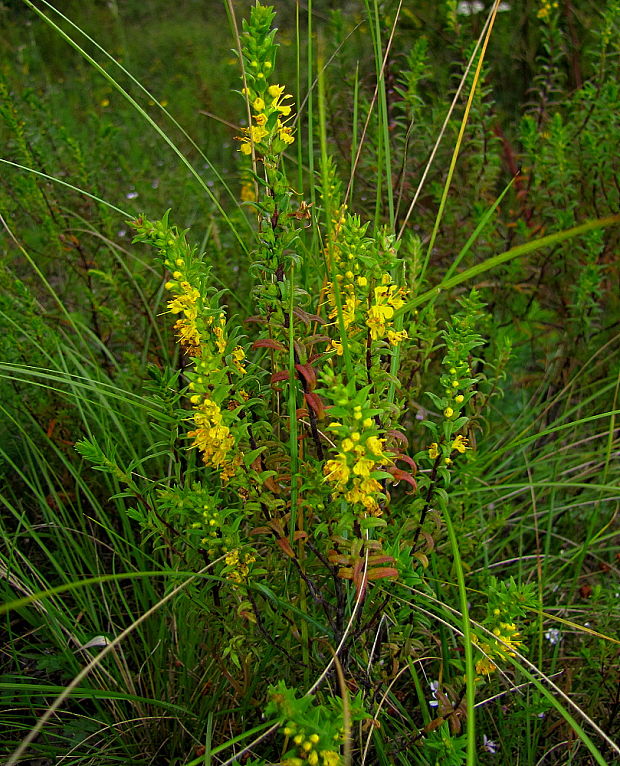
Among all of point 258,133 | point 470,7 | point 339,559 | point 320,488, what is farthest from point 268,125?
point 470,7

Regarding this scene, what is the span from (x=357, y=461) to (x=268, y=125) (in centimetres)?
60

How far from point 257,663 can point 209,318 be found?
0.73m

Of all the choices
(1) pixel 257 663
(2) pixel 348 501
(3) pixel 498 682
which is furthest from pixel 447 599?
(2) pixel 348 501

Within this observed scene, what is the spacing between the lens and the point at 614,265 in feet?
7.82

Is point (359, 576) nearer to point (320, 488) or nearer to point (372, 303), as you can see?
point (320, 488)

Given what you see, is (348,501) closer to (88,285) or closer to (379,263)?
(379,263)

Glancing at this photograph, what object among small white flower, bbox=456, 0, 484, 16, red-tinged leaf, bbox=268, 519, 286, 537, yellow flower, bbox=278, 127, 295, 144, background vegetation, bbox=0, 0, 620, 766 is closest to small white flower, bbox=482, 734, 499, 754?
background vegetation, bbox=0, 0, 620, 766

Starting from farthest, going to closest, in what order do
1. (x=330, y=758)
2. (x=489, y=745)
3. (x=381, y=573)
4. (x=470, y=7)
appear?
(x=470, y=7)
(x=489, y=745)
(x=381, y=573)
(x=330, y=758)

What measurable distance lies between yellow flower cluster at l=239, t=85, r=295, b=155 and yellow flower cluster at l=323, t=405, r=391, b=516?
0.51m

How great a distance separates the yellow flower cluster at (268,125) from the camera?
1.14 m

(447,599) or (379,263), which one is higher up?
(379,263)

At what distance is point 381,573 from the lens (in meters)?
1.16

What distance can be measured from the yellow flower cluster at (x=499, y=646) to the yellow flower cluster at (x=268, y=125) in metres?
0.98

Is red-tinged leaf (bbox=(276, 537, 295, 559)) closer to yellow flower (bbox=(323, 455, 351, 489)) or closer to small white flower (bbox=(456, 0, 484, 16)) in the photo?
yellow flower (bbox=(323, 455, 351, 489))
